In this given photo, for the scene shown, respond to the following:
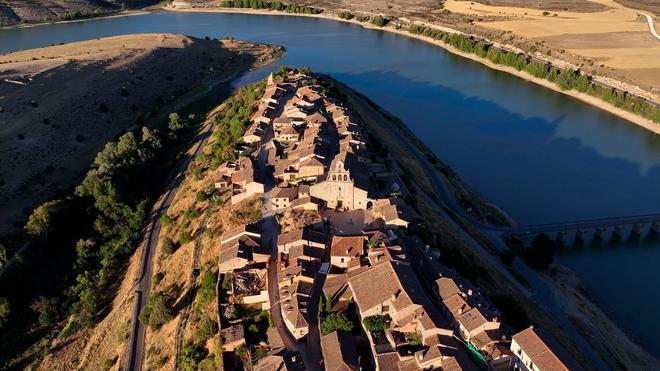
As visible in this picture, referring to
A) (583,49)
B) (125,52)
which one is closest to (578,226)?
(583,49)

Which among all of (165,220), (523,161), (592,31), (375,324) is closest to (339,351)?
(375,324)

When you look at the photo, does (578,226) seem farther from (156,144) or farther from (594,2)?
(594,2)

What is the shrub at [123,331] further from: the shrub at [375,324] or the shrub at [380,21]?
the shrub at [380,21]

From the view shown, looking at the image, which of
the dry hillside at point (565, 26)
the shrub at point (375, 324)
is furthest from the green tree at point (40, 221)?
the dry hillside at point (565, 26)

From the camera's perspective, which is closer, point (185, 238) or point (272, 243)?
point (272, 243)

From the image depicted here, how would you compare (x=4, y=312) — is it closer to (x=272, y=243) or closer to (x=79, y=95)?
(x=272, y=243)
